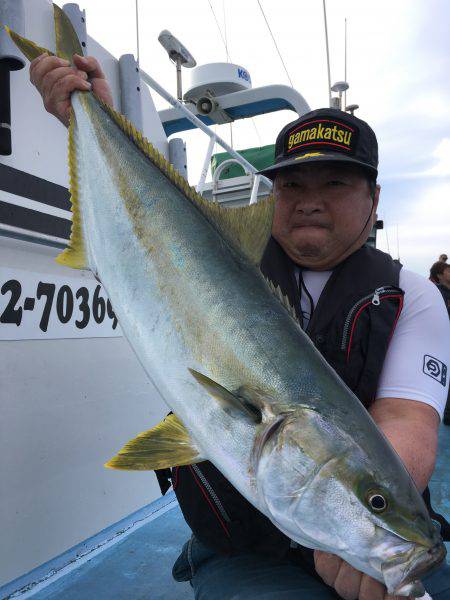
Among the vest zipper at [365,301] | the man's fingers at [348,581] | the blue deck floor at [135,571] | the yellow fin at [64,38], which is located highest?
the yellow fin at [64,38]

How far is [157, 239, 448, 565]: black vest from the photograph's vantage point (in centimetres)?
157

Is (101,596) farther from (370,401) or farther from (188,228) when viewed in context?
(188,228)

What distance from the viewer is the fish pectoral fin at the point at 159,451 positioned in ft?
3.64

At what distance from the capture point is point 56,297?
2354 mm

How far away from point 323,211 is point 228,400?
103 cm

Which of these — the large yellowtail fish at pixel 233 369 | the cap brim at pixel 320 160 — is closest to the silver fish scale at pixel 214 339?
the large yellowtail fish at pixel 233 369

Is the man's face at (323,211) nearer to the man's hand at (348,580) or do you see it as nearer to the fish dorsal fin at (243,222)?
the fish dorsal fin at (243,222)

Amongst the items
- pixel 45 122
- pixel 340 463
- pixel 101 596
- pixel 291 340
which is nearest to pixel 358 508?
pixel 340 463

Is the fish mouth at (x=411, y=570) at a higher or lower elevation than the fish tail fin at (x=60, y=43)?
lower

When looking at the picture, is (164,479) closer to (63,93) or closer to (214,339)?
(214,339)

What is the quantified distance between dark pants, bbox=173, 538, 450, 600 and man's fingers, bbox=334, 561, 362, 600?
18.6 inches

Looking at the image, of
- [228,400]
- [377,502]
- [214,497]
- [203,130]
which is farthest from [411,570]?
[203,130]

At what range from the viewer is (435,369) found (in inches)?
63.9

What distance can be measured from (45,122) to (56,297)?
0.89 meters
